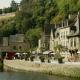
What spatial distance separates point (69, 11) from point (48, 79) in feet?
228

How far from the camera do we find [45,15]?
144750 mm

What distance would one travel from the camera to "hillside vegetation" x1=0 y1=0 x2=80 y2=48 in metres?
126

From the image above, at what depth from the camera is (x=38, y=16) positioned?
150375mm

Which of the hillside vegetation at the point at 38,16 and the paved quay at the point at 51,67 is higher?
the hillside vegetation at the point at 38,16

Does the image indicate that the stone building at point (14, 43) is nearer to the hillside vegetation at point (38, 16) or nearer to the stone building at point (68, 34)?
the hillside vegetation at point (38, 16)

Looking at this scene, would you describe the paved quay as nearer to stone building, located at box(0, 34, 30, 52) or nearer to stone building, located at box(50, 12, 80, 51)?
stone building, located at box(50, 12, 80, 51)

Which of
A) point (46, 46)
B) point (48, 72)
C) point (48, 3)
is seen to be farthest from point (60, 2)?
point (48, 72)

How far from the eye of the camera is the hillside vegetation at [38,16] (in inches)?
4968

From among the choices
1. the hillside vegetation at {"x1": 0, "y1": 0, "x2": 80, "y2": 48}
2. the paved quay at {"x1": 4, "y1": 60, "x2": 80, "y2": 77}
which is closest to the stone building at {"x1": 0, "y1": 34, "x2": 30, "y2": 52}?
the hillside vegetation at {"x1": 0, "y1": 0, "x2": 80, "y2": 48}

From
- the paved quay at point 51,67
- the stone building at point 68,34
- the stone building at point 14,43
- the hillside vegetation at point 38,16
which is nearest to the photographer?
the paved quay at point 51,67

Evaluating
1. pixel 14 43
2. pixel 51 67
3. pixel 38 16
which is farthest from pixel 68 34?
pixel 14 43

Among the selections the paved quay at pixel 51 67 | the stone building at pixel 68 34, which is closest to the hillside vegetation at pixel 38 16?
the stone building at pixel 68 34

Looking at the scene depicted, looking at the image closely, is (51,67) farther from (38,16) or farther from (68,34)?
(38,16)

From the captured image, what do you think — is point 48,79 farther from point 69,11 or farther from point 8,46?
point 8,46
